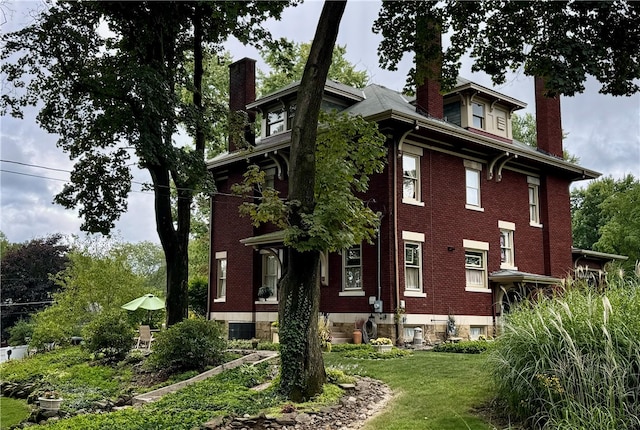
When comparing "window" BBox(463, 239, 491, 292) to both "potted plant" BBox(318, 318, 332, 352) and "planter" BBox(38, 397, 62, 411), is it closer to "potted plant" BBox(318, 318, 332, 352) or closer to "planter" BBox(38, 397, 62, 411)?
"potted plant" BBox(318, 318, 332, 352)

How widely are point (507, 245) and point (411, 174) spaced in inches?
217

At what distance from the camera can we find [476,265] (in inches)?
810

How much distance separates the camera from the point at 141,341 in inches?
786

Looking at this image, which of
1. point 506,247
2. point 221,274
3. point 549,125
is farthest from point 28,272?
point 549,125

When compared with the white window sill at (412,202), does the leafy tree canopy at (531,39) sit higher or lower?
higher

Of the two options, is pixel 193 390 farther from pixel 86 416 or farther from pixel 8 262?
pixel 8 262

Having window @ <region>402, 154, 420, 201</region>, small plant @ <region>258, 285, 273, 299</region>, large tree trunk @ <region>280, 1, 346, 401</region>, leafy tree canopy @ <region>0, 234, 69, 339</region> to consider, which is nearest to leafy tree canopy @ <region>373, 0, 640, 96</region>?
large tree trunk @ <region>280, 1, 346, 401</region>

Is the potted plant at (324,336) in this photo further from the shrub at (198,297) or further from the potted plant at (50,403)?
the shrub at (198,297)

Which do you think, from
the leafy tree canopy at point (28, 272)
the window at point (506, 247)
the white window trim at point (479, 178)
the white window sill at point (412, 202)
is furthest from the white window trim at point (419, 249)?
the leafy tree canopy at point (28, 272)

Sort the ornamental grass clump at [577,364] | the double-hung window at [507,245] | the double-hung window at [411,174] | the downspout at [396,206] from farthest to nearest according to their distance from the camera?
the double-hung window at [507,245] < the double-hung window at [411,174] < the downspout at [396,206] < the ornamental grass clump at [577,364]

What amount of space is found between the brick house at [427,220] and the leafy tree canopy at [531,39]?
15.2 feet

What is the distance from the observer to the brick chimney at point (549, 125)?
24.3m

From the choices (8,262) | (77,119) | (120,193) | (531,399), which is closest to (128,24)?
(77,119)

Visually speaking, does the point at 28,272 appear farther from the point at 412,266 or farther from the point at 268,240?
the point at 412,266
